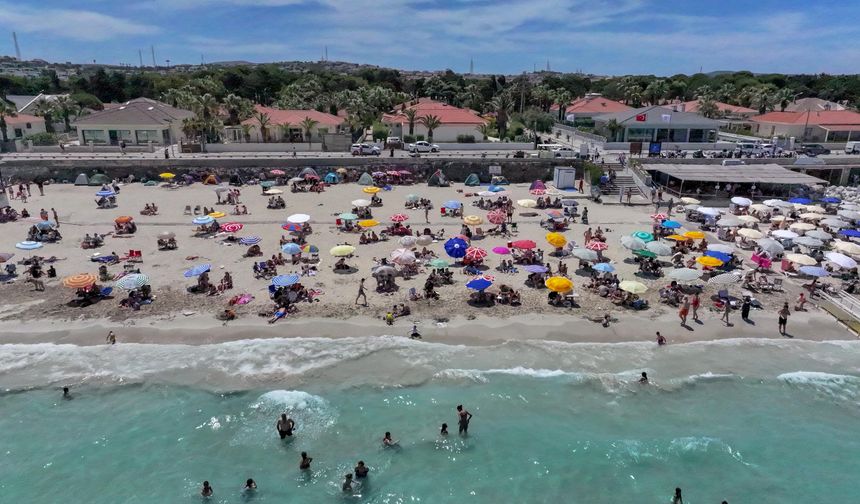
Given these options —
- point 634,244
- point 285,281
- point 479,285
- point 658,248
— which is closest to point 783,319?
point 658,248

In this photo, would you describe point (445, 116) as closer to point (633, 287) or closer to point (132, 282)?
point (633, 287)

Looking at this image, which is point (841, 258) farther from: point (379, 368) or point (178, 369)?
point (178, 369)

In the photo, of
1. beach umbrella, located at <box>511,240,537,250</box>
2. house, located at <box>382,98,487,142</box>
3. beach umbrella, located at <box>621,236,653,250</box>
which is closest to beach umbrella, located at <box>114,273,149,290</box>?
beach umbrella, located at <box>511,240,537,250</box>

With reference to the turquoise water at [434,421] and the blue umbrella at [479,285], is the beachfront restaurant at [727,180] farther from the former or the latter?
the blue umbrella at [479,285]

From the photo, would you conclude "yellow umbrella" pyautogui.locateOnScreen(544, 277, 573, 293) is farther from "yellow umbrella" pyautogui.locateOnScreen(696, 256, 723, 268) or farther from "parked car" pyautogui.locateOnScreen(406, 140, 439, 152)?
"parked car" pyautogui.locateOnScreen(406, 140, 439, 152)

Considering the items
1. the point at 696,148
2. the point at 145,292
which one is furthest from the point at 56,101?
the point at 696,148

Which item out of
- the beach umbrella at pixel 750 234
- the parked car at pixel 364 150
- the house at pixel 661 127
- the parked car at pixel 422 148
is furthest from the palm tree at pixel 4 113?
the beach umbrella at pixel 750 234
